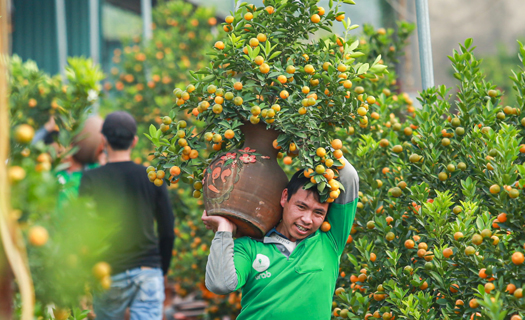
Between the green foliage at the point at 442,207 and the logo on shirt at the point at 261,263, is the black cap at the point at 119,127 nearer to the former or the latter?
the green foliage at the point at 442,207

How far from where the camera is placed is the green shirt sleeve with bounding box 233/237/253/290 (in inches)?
80.8

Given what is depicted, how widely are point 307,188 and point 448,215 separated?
752 millimetres

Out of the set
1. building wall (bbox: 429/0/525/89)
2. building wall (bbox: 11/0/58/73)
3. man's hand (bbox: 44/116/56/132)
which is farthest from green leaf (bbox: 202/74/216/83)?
building wall (bbox: 429/0/525/89)

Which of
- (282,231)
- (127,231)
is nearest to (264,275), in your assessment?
(282,231)

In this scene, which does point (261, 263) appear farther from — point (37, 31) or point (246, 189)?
point (37, 31)

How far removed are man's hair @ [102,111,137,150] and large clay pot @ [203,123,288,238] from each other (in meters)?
1.37

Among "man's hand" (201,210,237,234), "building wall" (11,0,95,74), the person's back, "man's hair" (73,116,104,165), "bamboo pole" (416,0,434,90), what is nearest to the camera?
"man's hand" (201,210,237,234)

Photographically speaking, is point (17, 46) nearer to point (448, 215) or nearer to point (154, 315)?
point (154, 315)

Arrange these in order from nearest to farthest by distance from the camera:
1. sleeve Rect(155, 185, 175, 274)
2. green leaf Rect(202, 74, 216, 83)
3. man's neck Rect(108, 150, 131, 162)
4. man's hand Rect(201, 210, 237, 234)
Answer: man's hand Rect(201, 210, 237, 234), green leaf Rect(202, 74, 216, 83), man's neck Rect(108, 150, 131, 162), sleeve Rect(155, 185, 175, 274)

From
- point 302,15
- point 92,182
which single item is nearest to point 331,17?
point 302,15

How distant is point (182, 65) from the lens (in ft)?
20.9

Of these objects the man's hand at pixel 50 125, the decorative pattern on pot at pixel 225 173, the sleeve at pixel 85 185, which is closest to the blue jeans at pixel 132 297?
the sleeve at pixel 85 185

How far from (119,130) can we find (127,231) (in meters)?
0.68

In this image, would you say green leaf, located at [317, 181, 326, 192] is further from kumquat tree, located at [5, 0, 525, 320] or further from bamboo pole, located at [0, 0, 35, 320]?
bamboo pole, located at [0, 0, 35, 320]
